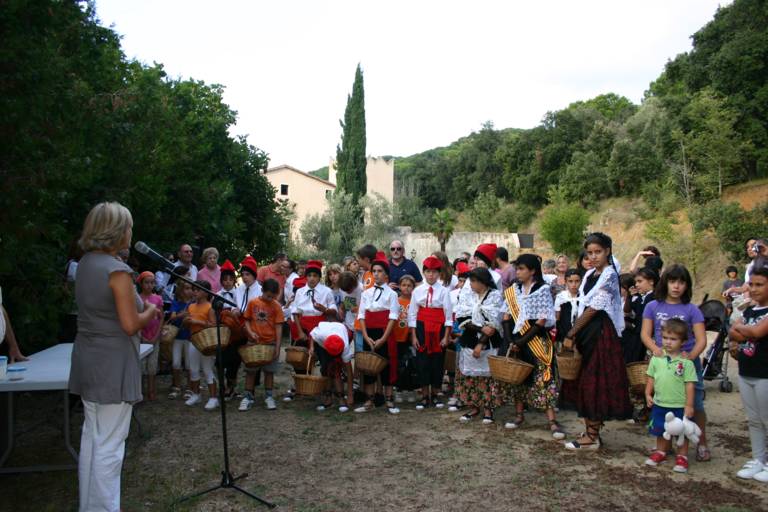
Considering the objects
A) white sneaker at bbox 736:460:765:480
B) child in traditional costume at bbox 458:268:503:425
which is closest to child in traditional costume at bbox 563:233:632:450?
white sneaker at bbox 736:460:765:480

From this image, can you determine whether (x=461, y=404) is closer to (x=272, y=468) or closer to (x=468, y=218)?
(x=272, y=468)

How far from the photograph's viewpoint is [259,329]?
7.63 meters

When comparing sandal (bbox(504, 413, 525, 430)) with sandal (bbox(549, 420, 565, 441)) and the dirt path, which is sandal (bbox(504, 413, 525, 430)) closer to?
the dirt path

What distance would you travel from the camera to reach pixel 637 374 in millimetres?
6660

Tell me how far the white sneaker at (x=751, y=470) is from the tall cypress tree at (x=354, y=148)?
40512 mm

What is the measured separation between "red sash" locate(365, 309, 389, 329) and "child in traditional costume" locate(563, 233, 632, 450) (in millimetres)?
2498

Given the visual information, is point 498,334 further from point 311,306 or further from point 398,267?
point 311,306

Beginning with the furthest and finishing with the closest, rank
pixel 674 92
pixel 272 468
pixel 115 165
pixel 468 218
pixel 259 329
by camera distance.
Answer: pixel 468 218
pixel 674 92
pixel 115 165
pixel 259 329
pixel 272 468

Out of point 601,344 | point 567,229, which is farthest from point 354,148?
point 601,344

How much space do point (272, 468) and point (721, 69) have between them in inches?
1312

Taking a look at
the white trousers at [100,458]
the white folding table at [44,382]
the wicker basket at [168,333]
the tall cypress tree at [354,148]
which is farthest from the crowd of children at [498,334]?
the tall cypress tree at [354,148]

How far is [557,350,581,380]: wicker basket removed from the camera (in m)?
5.93

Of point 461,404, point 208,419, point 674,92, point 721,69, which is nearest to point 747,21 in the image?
point 721,69

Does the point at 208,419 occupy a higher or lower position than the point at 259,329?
lower
